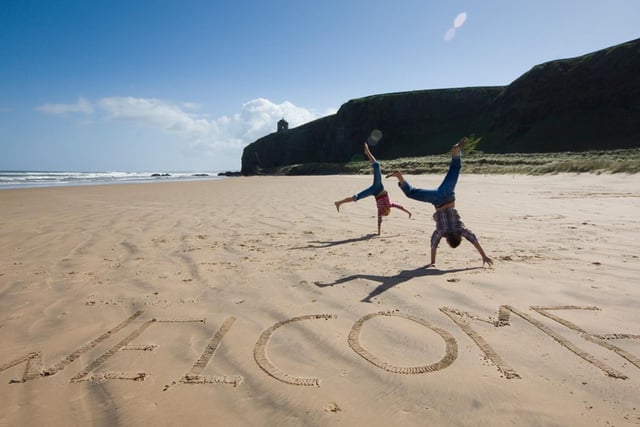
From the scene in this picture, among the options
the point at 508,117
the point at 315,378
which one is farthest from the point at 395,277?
the point at 508,117

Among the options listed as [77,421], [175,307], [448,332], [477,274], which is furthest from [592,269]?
[77,421]

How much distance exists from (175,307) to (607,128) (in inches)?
2626

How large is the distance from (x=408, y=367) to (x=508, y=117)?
7274cm

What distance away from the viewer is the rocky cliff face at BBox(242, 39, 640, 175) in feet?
174

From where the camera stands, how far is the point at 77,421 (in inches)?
78.0

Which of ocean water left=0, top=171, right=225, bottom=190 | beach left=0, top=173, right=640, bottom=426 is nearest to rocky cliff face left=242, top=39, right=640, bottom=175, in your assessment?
ocean water left=0, top=171, right=225, bottom=190

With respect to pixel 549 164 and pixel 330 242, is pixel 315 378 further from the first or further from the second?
pixel 549 164

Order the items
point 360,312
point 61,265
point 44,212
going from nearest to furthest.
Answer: point 360,312 → point 61,265 → point 44,212

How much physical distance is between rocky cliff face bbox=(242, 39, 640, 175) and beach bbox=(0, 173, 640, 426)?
58728 millimetres

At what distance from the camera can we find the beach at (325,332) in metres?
2.03

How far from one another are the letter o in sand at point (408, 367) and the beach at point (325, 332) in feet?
0.05

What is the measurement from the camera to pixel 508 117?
6456cm

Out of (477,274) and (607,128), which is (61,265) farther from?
(607,128)

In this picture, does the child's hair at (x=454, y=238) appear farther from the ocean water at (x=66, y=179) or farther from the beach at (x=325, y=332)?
the ocean water at (x=66, y=179)
